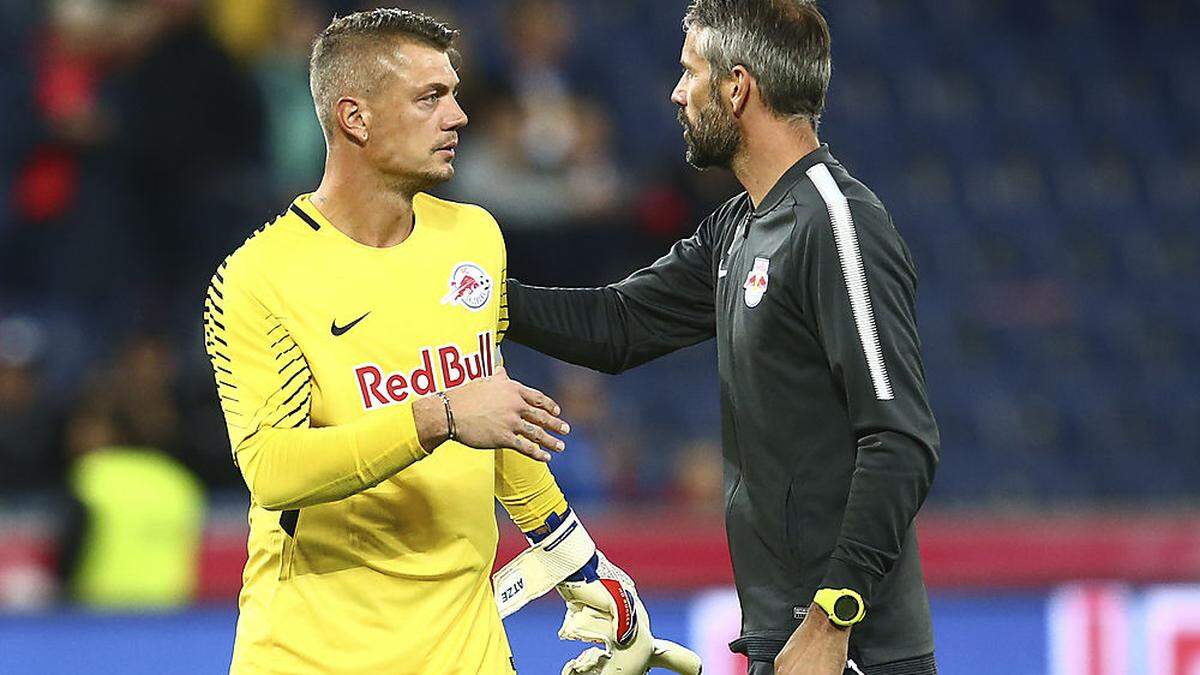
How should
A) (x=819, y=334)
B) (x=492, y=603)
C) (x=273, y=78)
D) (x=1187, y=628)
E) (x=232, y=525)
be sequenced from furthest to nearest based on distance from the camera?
(x=273, y=78) → (x=232, y=525) → (x=1187, y=628) → (x=492, y=603) → (x=819, y=334)

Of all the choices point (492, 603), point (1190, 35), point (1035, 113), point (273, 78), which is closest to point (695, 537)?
point (273, 78)

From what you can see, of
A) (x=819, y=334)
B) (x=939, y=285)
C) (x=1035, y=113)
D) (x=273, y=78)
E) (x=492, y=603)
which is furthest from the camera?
(x=1035, y=113)

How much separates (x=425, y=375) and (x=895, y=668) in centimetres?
101

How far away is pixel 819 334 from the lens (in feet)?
11.5

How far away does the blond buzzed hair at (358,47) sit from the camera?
368 cm

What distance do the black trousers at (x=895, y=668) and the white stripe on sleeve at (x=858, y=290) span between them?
0.50m

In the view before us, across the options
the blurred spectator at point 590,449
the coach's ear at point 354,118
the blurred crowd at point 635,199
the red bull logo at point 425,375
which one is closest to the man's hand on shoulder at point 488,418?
the red bull logo at point 425,375

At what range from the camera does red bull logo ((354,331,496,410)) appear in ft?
11.8

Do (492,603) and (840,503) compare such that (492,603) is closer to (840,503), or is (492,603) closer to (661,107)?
(840,503)

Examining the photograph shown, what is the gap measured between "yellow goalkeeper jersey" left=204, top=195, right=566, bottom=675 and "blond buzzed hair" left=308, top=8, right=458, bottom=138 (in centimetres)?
23

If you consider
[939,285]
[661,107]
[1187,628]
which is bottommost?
[1187,628]

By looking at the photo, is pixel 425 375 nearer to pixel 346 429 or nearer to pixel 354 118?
pixel 346 429

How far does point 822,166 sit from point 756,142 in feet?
0.45

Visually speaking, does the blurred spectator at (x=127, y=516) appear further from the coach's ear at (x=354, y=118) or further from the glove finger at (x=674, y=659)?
the coach's ear at (x=354, y=118)
